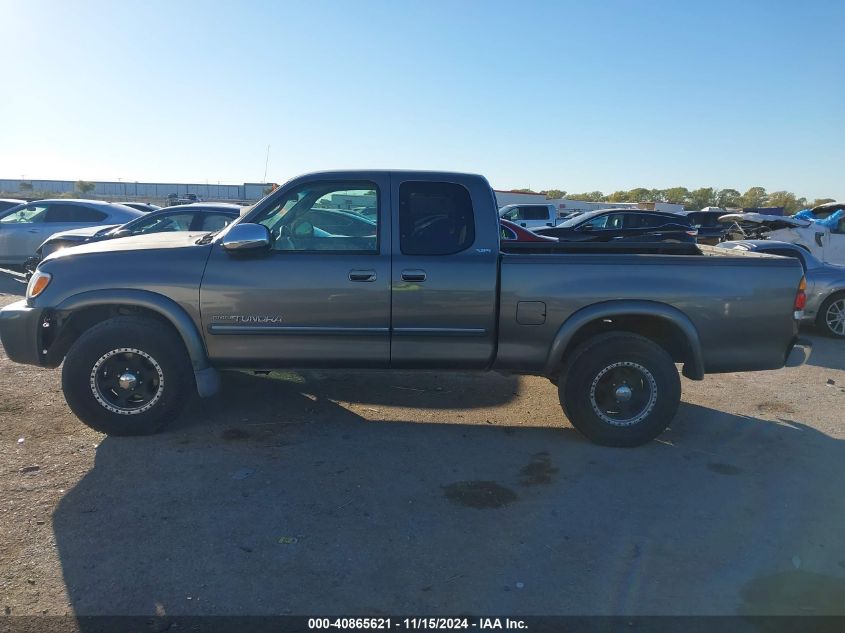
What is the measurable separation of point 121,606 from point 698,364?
13.4ft

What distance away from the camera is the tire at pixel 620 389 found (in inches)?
195

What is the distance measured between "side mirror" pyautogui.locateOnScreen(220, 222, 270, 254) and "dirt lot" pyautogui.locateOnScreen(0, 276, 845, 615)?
1479 millimetres

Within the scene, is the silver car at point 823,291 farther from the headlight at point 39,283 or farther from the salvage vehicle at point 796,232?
the headlight at point 39,283

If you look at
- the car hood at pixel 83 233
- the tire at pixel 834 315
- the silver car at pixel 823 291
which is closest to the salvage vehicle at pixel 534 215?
the silver car at pixel 823 291

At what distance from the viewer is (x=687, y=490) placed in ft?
14.4

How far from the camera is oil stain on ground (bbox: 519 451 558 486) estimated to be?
14.6 feet

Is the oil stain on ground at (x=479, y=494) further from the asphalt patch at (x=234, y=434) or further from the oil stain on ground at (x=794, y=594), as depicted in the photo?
the asphalt patch at (x=234, y=434)

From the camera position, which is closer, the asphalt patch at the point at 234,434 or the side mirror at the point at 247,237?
the side mirror at the point at 247,237

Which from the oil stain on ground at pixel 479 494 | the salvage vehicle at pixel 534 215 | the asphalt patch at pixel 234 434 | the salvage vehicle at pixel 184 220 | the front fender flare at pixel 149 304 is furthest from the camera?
the salvage vehicle at pixel 534 215

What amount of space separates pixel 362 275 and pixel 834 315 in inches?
311

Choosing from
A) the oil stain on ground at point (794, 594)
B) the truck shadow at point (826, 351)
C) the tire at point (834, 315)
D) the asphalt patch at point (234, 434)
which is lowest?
the oil stain on ground at point (794, 594)

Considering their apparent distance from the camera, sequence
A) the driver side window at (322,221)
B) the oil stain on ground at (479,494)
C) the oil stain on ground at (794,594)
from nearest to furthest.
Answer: the oil stain on ground at (794,594) < the oil stain on ground at (479,494) < the driver side window at (322,221)

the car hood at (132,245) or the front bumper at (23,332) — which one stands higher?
the car hood at (132,245)

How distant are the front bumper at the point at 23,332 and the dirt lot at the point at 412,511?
618 mm
